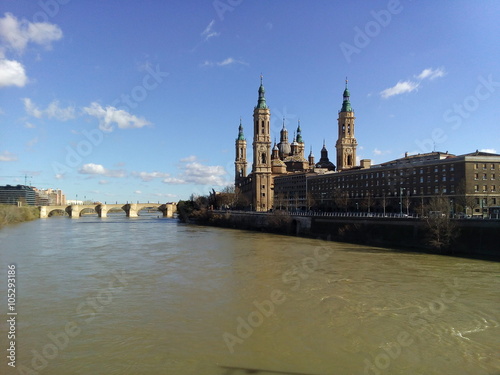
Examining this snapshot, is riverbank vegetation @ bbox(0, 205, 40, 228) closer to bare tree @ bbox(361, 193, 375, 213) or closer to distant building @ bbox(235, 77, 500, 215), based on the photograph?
distant building @ bbox(235, 77, 500, 215)

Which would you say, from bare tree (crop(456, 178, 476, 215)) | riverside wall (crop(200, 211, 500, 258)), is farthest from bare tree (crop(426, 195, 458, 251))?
bare tree (crop(456, 178, 476, 215))

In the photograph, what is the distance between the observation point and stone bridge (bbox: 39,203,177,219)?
427ft

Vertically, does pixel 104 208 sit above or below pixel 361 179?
below

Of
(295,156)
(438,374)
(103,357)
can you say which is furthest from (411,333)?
(295,156)

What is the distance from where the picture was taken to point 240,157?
157 meters

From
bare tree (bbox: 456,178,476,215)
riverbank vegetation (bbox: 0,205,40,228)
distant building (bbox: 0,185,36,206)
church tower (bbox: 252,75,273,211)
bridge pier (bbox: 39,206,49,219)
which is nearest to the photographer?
bare tree (bbox: 456,178,476,215)

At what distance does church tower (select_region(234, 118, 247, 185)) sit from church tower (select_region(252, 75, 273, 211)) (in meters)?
48.7

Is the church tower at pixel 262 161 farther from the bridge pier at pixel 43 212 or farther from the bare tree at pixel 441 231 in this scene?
the bridge pier at pixel 43 212

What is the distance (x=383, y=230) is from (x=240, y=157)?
11620 centimetres

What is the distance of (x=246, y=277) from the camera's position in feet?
78.8

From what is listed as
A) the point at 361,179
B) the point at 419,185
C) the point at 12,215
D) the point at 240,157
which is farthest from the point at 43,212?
the point at 419,185

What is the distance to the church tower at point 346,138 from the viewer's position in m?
101

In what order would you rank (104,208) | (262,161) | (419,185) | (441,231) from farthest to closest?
(104,208) → (262,161) → (419,185) → (441,231)

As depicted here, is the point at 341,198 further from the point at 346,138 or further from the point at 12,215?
the point at 12,215
